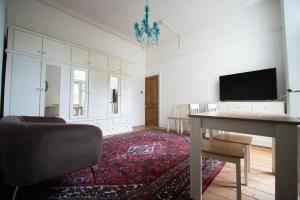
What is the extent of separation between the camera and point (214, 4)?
3.06m

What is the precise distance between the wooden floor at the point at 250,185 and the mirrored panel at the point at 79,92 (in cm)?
292

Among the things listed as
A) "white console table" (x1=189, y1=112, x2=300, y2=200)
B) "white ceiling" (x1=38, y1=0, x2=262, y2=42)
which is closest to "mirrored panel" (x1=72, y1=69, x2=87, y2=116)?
"white ceiling" (x1=38, y1=0, x2=262, y2=42)

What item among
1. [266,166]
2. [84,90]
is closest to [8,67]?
[84,90]

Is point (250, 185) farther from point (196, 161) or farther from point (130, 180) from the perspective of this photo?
point (130, 180)

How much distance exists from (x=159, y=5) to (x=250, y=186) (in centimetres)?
370

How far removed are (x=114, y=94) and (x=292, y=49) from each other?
3974 millimetres

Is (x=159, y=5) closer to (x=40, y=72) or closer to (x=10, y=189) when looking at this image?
(x=40, y=72)

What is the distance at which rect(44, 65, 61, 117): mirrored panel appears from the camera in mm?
2572

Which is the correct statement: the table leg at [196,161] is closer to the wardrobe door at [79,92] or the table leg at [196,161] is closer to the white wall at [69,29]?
the wardrobe door at [79,92]

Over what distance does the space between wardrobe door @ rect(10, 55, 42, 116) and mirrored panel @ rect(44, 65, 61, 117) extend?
0.14m

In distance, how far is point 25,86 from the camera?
2.29 meters

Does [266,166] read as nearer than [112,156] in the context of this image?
Yes

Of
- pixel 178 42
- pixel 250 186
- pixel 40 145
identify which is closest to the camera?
pixel 40 145

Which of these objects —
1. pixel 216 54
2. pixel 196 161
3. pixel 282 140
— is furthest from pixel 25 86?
pixel 216 54
